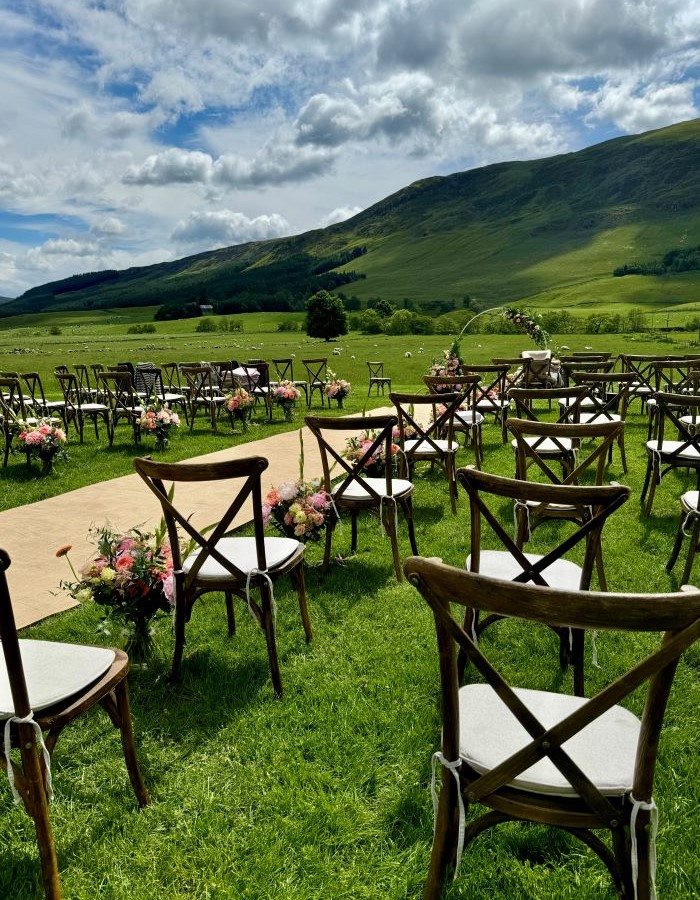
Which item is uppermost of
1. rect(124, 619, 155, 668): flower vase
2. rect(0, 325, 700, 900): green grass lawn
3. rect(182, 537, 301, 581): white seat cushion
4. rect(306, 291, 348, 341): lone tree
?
rect(306, 291, 348, 341): lone tree

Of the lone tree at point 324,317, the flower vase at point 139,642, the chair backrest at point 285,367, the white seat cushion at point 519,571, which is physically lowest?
the flower vase at point 139,642

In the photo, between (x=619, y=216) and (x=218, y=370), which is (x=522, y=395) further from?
(x=619, y=216)

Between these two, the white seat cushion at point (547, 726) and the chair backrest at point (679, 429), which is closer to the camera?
the white seat cushion at point (547, 726)

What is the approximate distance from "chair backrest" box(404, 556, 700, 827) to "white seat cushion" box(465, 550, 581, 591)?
1269 millimetres

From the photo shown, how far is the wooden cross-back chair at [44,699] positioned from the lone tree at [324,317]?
57308mm

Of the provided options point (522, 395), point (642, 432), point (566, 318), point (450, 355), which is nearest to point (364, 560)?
point (522, 395)

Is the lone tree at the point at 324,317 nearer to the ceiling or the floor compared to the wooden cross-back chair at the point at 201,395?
nearer to the ceiling

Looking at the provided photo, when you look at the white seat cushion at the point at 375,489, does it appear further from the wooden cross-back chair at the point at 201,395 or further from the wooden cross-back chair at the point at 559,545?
the wooden cross-back chair at the point at 201,395

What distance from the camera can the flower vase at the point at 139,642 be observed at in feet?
10.8

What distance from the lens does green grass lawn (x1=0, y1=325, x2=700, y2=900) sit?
2027 millimetres

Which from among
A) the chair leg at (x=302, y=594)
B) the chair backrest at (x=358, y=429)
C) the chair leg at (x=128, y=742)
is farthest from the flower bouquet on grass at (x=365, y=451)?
the chair leg at (x=128, y=742)

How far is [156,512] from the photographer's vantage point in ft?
19.8

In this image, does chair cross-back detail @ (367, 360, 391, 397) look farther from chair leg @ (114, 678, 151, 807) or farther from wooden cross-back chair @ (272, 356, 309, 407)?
chair leg @ (114, 678, 151, 807)

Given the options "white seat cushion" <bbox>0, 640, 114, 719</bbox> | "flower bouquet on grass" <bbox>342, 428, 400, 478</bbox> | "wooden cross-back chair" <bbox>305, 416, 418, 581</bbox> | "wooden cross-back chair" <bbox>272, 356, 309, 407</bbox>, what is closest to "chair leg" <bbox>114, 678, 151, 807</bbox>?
"white seat cushion" <bbox>0, 640, 114, 719</bbox>
